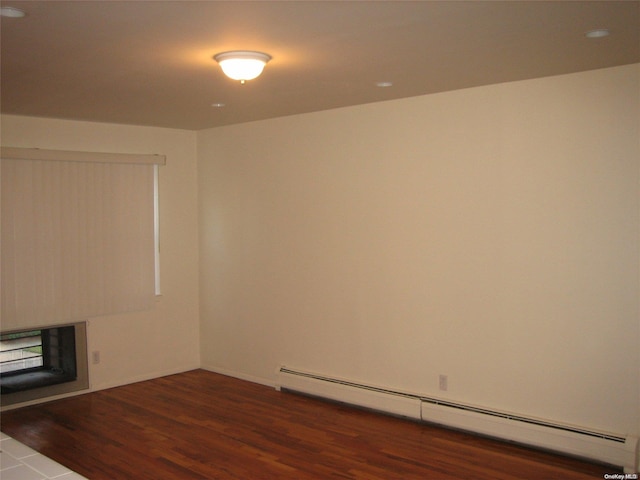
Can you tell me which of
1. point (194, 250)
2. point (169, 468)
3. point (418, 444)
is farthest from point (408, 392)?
point (194, 250)

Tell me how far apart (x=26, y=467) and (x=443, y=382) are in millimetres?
3235

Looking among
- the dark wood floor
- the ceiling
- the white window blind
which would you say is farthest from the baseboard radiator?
the ceiling

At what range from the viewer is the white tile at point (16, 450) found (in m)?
2.15

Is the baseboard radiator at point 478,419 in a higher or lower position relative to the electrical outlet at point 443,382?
lower

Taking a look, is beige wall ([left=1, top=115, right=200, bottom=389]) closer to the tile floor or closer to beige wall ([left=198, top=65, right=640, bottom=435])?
beige wall ([left=198, top=65, right=640, bottom=435])

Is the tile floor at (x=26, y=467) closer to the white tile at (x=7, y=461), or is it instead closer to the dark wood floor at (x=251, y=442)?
the white tile at (x=7, y=461)

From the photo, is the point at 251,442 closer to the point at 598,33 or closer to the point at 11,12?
the point at 11,12

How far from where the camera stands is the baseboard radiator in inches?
148

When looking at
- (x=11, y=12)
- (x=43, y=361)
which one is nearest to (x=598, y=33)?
Result: (x=11, y=12)

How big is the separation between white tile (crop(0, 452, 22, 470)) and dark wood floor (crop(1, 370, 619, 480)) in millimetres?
1807

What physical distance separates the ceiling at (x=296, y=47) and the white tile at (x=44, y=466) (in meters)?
1.77

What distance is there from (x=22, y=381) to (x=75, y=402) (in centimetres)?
52

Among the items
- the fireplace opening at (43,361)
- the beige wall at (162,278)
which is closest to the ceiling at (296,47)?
the beige wall at (162,278)

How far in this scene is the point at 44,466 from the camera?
6.69ft
